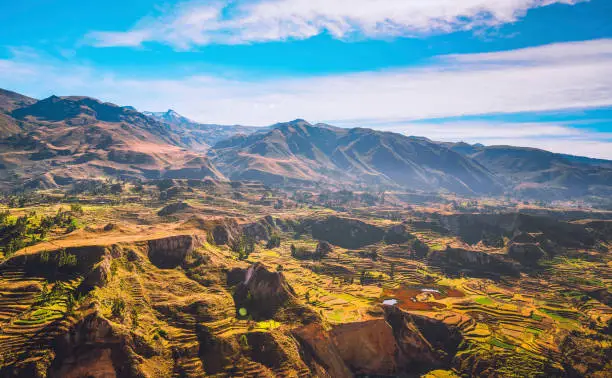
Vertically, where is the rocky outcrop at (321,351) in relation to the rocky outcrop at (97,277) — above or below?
below

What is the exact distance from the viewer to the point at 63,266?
89250mm

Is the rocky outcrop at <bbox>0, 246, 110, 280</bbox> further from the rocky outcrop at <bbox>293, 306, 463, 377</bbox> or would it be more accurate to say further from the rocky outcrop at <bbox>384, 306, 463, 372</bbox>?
the rocky outcrop at <bbox>384, 306, 463, 372</bbox>

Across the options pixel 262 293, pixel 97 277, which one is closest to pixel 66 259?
pixel 97 277

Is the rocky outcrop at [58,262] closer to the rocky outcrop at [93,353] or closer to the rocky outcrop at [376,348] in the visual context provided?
the rocky outcrop at [93,353]

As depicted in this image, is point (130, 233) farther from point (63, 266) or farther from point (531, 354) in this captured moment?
point (531, 354)

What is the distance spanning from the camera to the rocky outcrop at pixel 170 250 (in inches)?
4449

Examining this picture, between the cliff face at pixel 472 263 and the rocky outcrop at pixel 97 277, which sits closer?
the rocky outcrop at pixel 97 277

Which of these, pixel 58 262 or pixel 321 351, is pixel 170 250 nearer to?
pixel 58 262

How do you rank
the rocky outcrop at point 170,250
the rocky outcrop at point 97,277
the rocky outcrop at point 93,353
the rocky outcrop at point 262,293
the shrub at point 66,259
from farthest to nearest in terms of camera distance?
the rocky outcrop at point 170,250
the rocky outcrop at point 262,293
the shrub at point 66,259
the rocky outcrop at point 97,277
the rocky outcrop at point 93,353

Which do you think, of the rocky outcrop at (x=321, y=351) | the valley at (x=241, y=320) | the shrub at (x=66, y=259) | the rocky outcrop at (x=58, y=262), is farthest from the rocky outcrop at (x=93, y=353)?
the rocky outcrop at (x=321, y=351)

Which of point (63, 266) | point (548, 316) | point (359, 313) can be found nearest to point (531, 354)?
point (548, 316)

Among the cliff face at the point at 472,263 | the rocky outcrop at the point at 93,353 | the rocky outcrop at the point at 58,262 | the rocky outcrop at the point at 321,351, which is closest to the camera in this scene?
the rocky outcrop at the point at 93,353

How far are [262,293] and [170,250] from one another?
37.3 meters

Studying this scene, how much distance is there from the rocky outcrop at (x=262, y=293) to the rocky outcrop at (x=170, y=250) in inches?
935
